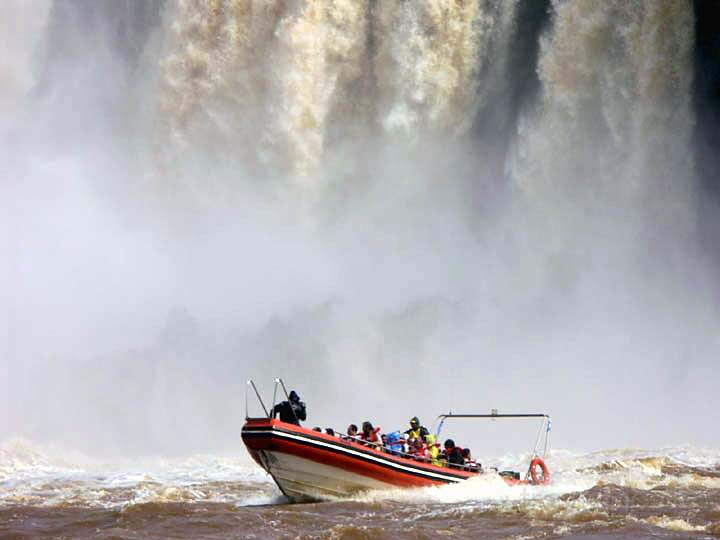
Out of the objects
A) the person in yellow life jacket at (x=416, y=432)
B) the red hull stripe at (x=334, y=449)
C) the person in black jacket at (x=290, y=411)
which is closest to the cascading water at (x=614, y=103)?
the person in yellow life jacket at (x=416, y=432)

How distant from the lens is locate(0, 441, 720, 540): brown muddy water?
1364 centimetres

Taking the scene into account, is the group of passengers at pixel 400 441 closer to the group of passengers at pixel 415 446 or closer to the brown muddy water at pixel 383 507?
the group of passengers at pixel 415 446

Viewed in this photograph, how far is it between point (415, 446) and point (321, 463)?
232 cm

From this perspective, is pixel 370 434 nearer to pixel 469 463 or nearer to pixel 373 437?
pixel 373 437

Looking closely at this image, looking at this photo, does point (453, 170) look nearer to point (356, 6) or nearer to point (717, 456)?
point (356, 6)

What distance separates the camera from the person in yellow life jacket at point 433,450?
1842cm

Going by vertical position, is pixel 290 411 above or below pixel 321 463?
above

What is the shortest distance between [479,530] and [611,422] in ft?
44.1

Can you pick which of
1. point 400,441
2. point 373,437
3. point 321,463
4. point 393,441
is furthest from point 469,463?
point 321,463

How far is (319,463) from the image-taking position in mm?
17016

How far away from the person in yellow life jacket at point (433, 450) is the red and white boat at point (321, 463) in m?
0.60

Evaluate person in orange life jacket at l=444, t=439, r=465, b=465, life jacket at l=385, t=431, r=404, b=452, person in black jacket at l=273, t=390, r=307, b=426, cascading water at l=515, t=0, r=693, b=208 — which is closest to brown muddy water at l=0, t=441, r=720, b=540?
person in orange life jacket at l=444, t=439, r=465, b=465

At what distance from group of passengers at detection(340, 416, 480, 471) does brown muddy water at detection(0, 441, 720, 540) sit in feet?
2.32

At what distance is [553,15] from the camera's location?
27.9 meters
